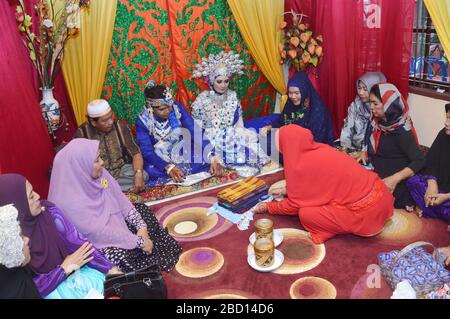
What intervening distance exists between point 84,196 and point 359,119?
8.81ft

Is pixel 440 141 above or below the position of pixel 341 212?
above

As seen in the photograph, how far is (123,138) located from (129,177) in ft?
1.11

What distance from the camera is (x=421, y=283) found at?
2.09m

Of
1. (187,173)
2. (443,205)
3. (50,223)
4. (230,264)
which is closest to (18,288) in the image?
(50,223)

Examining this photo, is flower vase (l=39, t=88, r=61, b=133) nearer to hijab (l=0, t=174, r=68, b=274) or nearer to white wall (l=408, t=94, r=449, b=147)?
hijab (l=0, t=174, r=68, b=274)

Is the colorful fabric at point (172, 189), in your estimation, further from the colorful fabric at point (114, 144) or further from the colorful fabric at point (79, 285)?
the colorful fabric at point (79, 285)

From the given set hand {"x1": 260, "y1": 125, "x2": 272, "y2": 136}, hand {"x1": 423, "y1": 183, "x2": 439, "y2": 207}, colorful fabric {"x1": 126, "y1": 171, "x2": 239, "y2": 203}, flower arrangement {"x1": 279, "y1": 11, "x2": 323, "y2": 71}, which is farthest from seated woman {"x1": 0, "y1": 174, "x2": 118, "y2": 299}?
flower arrangement {"x1": 279, "y1": 11, "x2": 323, "y2": 71}

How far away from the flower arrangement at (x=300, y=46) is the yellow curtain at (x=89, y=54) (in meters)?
1.78

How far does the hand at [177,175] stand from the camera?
368 centimetres

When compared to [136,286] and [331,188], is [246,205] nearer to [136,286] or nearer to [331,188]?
[331,188]

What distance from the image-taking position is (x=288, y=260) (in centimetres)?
261

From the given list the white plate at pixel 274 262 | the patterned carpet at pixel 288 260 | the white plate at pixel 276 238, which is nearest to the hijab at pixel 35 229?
the patterned carpet at pixel 288 260

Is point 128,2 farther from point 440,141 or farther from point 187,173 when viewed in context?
point 440,141

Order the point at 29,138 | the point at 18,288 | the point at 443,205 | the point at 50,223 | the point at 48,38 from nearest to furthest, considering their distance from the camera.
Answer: the point at 18,288 < the point at 50,223 < the point at 443,205 < the point at 29,138 < the point at 48,38
